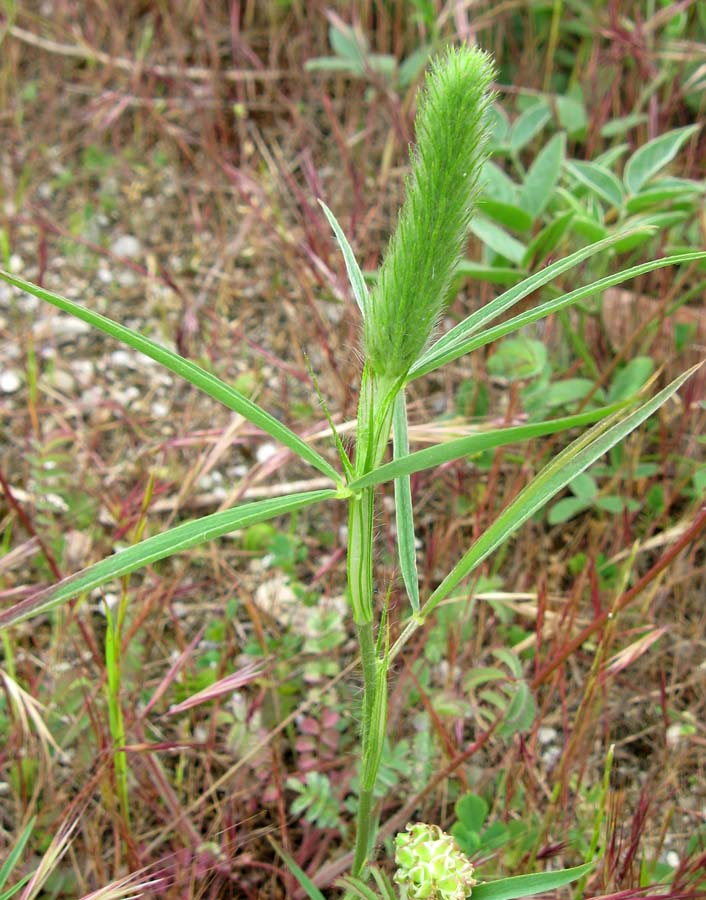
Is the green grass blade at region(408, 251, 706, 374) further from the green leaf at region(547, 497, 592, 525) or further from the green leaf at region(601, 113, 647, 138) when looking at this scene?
the green leaf at region(601, 113, 647, 138)

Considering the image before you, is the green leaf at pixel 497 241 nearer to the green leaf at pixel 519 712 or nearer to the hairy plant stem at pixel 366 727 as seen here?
the green leaf at pixel 519 712

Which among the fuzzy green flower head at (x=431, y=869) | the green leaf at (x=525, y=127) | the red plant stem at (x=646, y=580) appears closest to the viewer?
the fuzzy green flower head at (x=431, y=869)

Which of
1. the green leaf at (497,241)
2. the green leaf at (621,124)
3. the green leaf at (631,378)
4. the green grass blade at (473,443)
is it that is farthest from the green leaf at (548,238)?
the green grass blade at (473,443)

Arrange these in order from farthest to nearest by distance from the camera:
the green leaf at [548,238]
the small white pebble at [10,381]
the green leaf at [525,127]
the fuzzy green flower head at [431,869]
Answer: the small white pebble at [10,381], the green leaf at [525,127], the green leaf at [548,238], the fuzzy green flower head at [431,869]

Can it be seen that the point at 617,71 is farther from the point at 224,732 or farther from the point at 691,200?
the point at 224,732

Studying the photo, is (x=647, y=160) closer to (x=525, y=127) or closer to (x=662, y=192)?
(x=662, y=192)

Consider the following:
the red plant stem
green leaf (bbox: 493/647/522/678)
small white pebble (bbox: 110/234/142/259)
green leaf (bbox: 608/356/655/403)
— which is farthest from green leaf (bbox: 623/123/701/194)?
small white pebble (bbox: 110/234/142/259)
